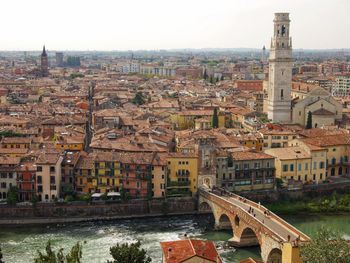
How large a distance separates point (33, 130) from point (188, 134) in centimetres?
1378

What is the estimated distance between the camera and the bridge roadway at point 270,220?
28375 mm

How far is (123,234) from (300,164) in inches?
600

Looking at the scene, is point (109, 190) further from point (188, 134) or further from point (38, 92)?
point (38, 92)

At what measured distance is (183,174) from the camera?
40406mm

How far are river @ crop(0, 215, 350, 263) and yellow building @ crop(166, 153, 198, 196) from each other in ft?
7.35

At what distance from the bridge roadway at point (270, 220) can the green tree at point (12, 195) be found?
12.6 metres

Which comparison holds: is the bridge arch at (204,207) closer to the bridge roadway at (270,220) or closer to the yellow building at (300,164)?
the bridge roadway at (270,220)

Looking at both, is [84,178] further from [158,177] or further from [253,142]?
[253,142]

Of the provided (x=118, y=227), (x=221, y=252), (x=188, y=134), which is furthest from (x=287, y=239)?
(x=188, y=134)

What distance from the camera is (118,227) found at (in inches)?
1446

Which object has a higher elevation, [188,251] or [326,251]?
[326,251]

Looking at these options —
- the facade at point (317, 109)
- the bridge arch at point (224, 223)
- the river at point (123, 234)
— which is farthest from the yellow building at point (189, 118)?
the bridge arch at point (224, 223)

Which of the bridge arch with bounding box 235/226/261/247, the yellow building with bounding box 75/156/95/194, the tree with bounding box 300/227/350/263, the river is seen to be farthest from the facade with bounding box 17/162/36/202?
the tree with bounding box 300/227/350/263

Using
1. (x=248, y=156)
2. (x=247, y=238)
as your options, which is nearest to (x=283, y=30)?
(x=248, y=156)
